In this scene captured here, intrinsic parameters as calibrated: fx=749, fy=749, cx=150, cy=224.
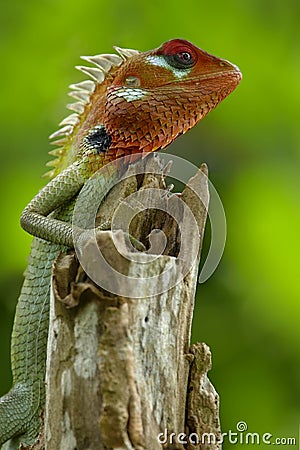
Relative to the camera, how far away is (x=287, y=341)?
5242mm

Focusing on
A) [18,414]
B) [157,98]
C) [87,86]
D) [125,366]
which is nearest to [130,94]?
[157,98]

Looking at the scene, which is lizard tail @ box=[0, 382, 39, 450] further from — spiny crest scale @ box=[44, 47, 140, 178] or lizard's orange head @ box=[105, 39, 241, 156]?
lizard's orange head @ box=[105, 39, 241, 156]

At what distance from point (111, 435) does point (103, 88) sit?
2074mm

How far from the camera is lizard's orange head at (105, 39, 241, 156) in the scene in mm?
3523

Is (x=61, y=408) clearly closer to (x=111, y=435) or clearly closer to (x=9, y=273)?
(x=111, y=435)

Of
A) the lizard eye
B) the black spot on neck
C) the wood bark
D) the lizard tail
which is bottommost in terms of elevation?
the lizard tail

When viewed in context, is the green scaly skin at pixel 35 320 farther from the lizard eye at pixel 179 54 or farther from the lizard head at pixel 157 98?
the lizard eye at pixel 179 54

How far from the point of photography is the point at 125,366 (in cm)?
251

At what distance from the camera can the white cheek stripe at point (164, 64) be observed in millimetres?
3594

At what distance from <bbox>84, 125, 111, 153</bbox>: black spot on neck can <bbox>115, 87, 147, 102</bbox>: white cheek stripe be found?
19 cm

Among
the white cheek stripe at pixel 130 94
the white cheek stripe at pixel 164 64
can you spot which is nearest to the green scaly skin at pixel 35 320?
the white cheek stripe at pixel 130 94

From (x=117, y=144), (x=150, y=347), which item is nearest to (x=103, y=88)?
(x=117, y=144)

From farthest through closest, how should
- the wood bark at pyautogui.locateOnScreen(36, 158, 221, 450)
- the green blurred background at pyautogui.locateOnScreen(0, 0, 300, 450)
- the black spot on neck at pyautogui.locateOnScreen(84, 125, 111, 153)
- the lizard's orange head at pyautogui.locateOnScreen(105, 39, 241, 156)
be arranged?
the green blurred background at pyautogui.locateOnScreen(0, 0, 300, 450), the black spot on neck at pyautogui.locateOnScreen(84, 125, 111, 153), the lizard's orange head at pyautogui.locateOnScreen(105, 39, 241, 156), the wood bark at pyautogui.locateOnScreen(36, 158, 221, 450)

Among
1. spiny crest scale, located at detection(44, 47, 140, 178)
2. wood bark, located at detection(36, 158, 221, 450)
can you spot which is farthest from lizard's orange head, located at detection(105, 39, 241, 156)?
wood bark, located at detection(36, 158, 221, 450)
